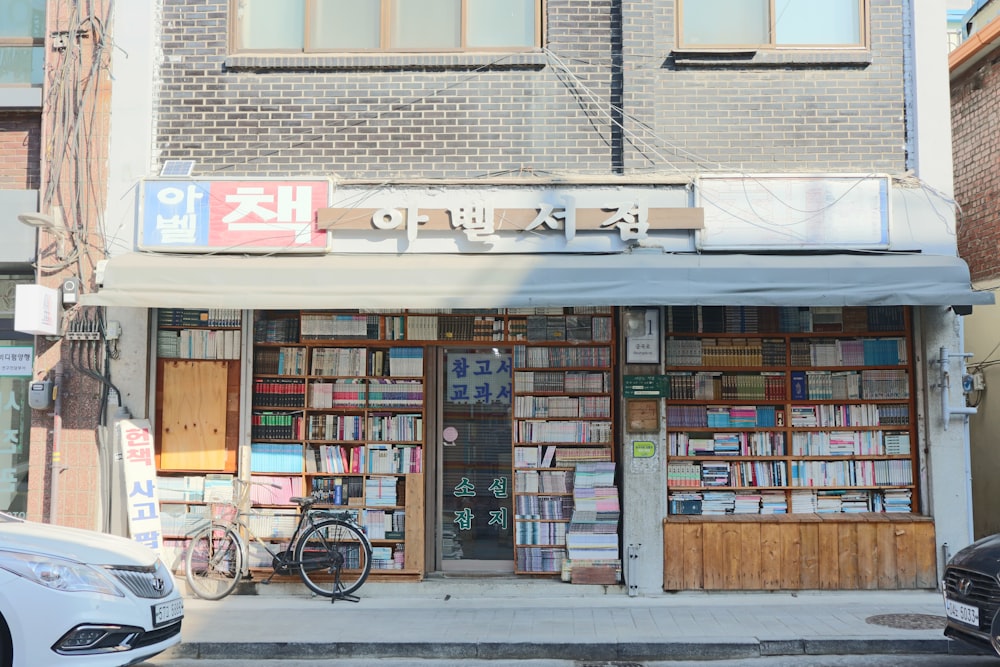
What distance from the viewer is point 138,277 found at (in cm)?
843

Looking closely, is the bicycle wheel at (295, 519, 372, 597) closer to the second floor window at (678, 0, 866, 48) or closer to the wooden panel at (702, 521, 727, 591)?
the wooden panel at (702, 521, 727, 591)

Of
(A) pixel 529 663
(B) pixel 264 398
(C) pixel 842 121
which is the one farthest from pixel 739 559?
(B) pixel 264 398

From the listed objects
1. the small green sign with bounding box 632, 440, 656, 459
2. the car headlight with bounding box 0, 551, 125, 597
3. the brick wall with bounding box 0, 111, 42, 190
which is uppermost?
the brick wall with bounding box 0, 111, 42, 190

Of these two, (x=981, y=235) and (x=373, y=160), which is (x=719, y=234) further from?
(x=981, y=235)

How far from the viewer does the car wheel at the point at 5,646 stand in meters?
5.59

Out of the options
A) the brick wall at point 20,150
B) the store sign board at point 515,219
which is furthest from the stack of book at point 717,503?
the brick wall at point 20,150

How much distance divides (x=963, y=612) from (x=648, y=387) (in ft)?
11.9

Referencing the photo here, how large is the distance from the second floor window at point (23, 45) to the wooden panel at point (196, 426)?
3937mm

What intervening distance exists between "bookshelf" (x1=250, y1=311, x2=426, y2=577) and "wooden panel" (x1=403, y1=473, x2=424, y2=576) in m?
0.12

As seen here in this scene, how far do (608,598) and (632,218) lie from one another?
13.0 feet

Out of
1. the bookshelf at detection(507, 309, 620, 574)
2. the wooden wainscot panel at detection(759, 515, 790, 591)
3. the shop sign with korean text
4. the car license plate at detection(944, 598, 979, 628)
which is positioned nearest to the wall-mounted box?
the shop sign with korean text

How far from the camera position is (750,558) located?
29.8ft

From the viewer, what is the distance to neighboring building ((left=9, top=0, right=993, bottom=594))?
905 centimetres

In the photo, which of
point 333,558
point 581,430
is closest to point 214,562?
point 333,558
